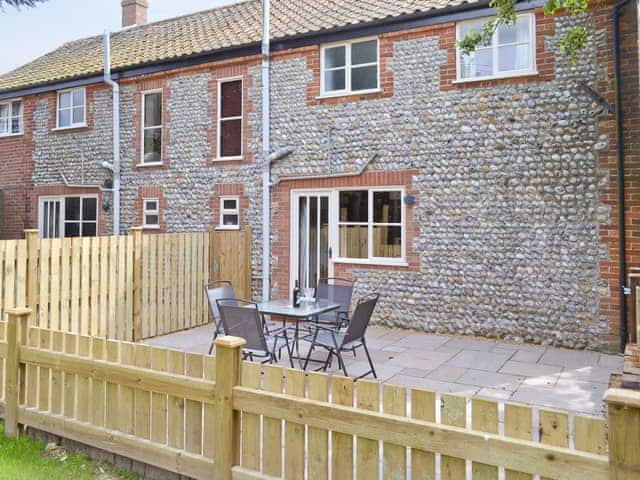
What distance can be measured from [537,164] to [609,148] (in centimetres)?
100

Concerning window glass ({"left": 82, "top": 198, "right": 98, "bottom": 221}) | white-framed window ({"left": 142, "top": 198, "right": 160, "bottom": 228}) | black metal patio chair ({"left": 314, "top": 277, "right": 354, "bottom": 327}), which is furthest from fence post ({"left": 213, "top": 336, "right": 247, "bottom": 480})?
window glass ({"left": 82, "top": 198, "right": 98, "bottom": 221})

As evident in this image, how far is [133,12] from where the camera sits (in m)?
16.3

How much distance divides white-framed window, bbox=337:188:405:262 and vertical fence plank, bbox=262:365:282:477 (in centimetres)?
627

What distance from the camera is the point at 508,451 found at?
2451mm

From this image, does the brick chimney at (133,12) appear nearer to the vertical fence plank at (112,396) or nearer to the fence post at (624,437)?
the vertical fence plank at (112,396)

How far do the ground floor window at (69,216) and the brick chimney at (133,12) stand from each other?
649cm

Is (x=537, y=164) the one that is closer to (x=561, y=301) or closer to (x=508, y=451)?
(x=561, y=301)

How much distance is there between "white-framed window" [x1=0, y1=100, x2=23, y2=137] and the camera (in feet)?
46.9

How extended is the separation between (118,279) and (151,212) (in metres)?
4.70

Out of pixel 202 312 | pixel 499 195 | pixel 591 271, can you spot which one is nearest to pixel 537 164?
pixel 499 195

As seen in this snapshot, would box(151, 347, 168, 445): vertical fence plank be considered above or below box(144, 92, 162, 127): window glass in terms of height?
below

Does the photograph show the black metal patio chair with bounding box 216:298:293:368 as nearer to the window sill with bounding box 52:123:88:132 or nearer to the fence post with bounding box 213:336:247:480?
the fence post with bounding box 213:336:247:480

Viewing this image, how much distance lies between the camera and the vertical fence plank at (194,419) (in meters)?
3.35

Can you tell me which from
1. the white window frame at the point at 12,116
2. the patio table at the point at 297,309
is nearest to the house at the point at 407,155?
the white window frame at the point at 12,116
